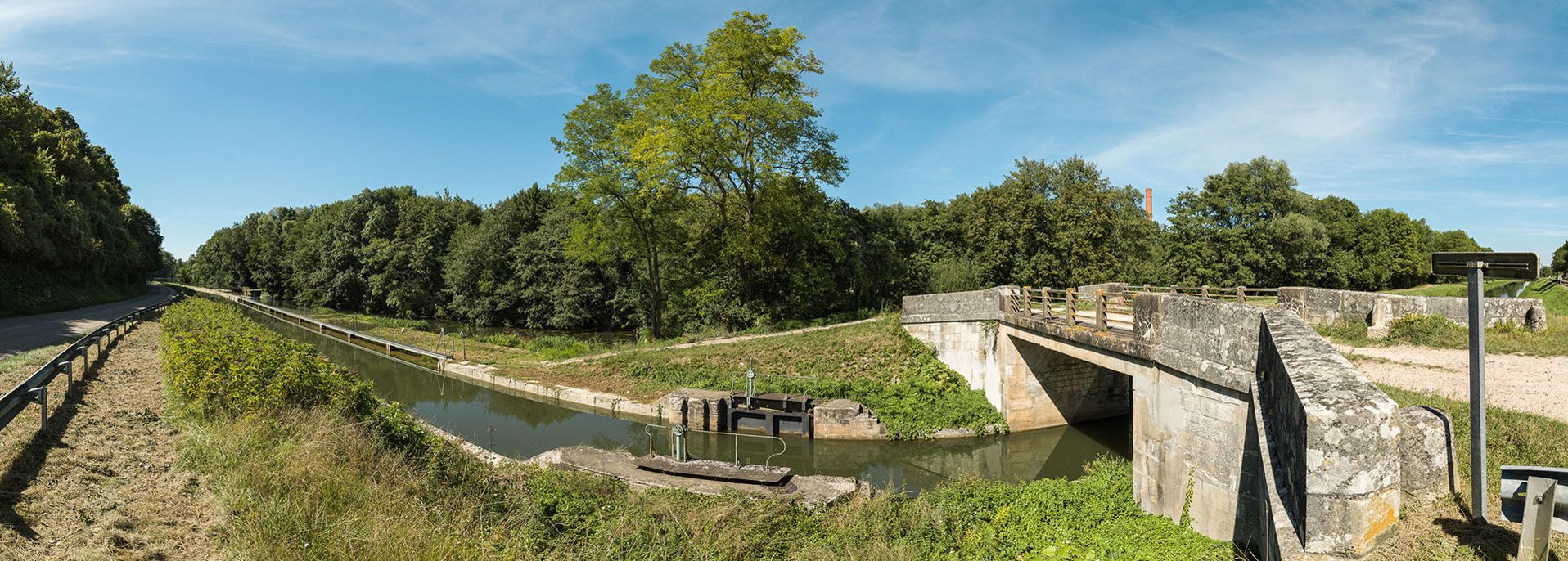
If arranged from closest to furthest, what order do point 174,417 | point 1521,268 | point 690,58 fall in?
point 1521,268
point 174,417
point 690,58

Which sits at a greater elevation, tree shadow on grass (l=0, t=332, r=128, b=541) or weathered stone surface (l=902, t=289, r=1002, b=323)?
weathered stone surface (l=902, t=289, r=1002, b=323)

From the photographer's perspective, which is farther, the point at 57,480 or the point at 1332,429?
the point at 57,480

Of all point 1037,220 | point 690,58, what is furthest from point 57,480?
point 1037,220

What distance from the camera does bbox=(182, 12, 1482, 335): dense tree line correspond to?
2544cm

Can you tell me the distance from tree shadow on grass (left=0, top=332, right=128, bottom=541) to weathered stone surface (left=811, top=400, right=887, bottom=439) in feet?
41.0

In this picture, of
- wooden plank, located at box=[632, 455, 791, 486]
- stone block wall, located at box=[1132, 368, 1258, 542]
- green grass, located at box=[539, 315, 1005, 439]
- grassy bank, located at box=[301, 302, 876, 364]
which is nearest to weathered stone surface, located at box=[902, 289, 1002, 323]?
green grass, located at box=[539, 315, 1005, 439]

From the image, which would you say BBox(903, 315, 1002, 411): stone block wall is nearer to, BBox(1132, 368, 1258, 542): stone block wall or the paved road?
BBox(1132, 368, 1258, 542): stone block wall

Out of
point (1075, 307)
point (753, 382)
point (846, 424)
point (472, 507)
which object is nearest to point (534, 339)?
point (753, 382)

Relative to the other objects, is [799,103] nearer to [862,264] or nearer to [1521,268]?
[862,264]

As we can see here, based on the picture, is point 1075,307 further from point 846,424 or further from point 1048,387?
point 846,424

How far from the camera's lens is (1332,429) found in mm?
4270

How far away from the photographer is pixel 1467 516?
4.54 m

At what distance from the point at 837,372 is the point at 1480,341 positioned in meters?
15.2

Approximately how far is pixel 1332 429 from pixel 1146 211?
64.8 metres
